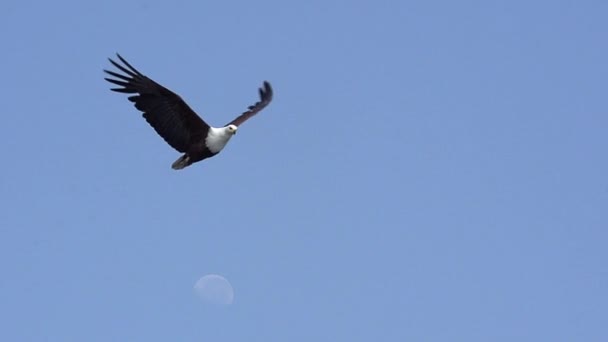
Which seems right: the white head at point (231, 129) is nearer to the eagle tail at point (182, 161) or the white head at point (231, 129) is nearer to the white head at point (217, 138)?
the white head at point (217, 138)

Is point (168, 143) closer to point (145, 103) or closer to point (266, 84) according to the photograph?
point (145, 103)

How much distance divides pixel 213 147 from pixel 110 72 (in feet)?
9.86

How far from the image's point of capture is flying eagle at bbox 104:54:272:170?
2475 centimetres

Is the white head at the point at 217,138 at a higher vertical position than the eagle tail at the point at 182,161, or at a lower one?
higher

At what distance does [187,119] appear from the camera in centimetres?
2562

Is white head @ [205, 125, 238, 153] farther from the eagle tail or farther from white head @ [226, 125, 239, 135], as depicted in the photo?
the eagle tail

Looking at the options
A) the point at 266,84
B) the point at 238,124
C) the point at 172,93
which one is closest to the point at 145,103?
the point at 172,93

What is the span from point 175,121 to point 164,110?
425 mm

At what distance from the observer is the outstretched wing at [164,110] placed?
24688 mm

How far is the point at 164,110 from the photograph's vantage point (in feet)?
83.3

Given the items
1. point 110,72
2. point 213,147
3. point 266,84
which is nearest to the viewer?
point 110,72

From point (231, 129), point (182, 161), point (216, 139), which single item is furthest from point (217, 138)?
point (182, 161)

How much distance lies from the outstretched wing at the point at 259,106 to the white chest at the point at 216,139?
1063mm

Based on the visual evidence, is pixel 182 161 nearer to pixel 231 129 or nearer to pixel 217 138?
pixel 217 138
